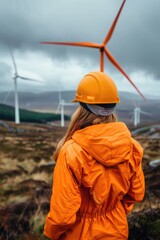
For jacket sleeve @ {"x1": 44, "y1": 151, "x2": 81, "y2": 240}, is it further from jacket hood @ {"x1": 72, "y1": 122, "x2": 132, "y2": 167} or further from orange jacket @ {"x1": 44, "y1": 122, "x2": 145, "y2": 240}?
jacket hood @ {"x1": 72, "y1": 122, "x2": 132, "y2": 167}

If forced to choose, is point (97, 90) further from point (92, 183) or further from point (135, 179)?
point (135, 179)

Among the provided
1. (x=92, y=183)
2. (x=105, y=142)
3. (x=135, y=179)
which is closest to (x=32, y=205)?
(x=135, y=179)

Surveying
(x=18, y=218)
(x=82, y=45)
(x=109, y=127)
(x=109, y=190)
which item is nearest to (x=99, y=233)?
(x=109, y=190)

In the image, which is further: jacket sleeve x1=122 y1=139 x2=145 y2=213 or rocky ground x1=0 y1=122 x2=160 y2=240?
rocky ground x1=0 y1=122 x2=160 y2=240

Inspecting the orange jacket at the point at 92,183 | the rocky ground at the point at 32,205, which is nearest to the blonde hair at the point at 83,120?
the orange jacket at the point at 92,183

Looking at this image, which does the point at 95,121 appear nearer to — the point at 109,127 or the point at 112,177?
the point at 109,127

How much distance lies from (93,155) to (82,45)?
11957 mm

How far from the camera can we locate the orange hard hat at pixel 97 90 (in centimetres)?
319

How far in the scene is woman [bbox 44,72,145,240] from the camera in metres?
3.01

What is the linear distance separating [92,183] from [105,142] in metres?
0.42

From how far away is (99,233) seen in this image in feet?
10.4

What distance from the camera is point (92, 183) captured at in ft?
10.1

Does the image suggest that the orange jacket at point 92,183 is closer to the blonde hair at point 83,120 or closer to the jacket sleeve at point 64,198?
the jacket sleeve at point 64,198

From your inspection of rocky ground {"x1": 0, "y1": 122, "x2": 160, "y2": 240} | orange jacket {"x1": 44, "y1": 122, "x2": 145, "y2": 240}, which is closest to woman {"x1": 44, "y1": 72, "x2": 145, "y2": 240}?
orange jacket {"x1": 44, "y1": 122, "x2": 145, "y2": 240}
